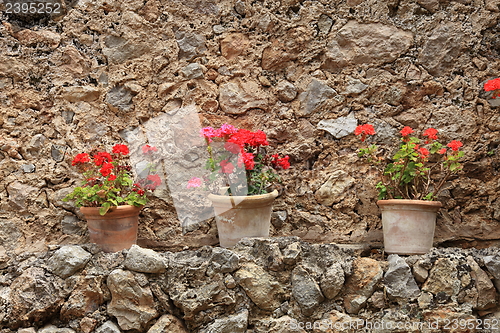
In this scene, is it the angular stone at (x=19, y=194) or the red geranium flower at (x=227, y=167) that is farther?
the angular stone at (x=19, y=194)

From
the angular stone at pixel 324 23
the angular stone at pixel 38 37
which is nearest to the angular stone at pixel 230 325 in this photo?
the angular stone at pixel 324 23

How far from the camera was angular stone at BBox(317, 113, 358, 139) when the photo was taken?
2.74 meters

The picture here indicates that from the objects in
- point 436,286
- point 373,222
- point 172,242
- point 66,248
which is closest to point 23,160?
point 66,248

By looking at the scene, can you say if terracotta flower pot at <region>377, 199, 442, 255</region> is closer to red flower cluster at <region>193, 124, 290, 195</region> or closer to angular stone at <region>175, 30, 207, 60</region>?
red flower cluster at <region>193, 124, 290, 195</region>

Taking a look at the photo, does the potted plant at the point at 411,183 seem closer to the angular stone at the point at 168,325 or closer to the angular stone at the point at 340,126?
the angular stone at the point at 340,126

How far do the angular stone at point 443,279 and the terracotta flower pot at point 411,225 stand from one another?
0.69 feet

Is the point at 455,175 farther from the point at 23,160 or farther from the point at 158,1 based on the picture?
the point at 23,160

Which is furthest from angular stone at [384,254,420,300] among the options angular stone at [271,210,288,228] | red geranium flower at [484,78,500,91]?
red geranium flower at [484,78,500,91]

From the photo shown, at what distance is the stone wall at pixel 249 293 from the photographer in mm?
2086

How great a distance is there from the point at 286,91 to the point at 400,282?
142 centimetres

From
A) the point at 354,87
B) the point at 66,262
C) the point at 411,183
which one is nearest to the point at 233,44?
the point at 354,87

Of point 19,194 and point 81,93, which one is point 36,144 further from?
point 81,93

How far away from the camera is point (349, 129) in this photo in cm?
274

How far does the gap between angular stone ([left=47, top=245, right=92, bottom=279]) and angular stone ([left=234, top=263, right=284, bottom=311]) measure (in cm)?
84
